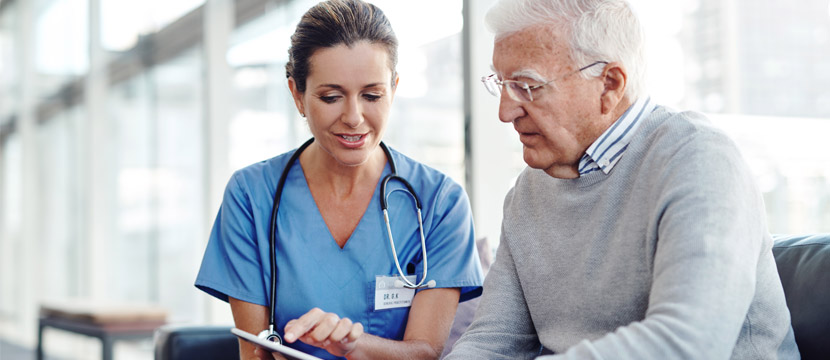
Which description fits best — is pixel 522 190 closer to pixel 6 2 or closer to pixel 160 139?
pixel 160 139

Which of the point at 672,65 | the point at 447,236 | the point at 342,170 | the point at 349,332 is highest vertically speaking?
the point at 672,65

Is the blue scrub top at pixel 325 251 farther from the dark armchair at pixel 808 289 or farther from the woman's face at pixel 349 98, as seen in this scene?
the dark armchair at pixel 808 289

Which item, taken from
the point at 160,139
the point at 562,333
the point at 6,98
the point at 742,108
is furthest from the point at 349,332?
the point at 6,98

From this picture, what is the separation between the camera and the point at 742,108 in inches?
82.4

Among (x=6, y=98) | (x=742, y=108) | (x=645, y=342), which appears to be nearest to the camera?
(x=645, y=342)

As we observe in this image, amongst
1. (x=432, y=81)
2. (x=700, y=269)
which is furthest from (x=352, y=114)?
(x=432, y=81)

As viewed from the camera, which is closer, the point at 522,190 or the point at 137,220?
the point at 522,190

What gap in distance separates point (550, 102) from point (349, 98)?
45 cm

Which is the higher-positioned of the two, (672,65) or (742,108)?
(672,65)

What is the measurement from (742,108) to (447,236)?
3.22 ft

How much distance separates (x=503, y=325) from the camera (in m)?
1.34

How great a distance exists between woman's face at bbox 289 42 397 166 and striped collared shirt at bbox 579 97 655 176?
1.55 ft

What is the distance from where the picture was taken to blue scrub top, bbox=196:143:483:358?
61.7 inches

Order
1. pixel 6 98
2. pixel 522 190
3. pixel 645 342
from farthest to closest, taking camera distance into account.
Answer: pixel 6 98 → pixel 522 190 → pixel 645 342
